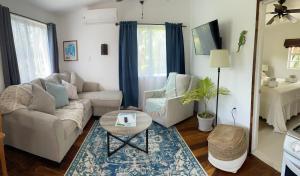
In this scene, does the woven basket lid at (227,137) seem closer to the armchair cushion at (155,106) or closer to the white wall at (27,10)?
the armchair cushion at (155,106)

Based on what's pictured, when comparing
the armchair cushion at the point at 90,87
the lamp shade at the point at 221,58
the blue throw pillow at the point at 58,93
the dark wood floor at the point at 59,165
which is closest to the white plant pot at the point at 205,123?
the dark wood floor at the point at 59,165

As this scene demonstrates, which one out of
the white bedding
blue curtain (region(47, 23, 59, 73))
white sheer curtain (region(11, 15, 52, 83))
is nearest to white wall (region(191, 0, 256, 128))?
the white bedding

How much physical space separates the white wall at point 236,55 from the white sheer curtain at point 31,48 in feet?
10.6

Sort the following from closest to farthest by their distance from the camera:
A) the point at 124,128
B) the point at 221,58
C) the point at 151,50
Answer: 1. the point at 124,128
2. the point at 221,58
3. the point at 151,50

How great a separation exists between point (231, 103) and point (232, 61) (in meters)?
0.63

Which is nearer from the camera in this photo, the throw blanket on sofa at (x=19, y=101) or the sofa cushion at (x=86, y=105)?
the throw blanket on sofa at (x=19, y=101)

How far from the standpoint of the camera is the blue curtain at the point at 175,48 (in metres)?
4.15

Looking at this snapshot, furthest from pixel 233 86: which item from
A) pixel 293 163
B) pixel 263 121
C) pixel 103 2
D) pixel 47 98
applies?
pixel 103 2

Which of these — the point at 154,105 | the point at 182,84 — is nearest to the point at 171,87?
the point at 182,84

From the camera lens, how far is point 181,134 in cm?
311

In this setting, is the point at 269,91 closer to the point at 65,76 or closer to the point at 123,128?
the point at 123,128

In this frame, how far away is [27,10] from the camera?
10.8ft

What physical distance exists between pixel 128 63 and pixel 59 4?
1.73 metres

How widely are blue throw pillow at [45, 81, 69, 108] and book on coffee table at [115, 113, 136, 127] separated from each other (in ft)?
3.41
